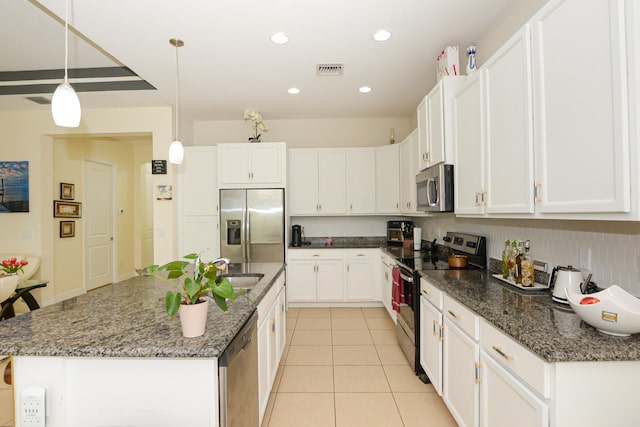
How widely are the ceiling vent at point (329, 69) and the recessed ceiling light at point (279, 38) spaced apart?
540mm

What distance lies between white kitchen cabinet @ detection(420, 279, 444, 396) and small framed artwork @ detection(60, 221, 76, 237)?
17.7 feet

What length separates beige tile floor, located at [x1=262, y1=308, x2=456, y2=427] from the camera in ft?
6.79

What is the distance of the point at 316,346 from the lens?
10.3 feet

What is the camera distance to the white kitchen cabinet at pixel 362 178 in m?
4.55

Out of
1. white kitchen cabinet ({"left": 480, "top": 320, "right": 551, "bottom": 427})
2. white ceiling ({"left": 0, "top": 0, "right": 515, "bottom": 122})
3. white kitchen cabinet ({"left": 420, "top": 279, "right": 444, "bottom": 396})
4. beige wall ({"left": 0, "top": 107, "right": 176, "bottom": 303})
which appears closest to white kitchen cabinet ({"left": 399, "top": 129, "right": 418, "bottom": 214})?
white ceiling ({"left": 0, "top": 0, "right": 515, "bottom": 122})

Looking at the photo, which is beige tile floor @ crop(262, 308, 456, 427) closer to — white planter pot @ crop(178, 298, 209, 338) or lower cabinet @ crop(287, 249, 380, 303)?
lower cabinet @ crop(287, 249, 380, 303)

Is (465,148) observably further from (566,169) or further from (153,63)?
(153,63)

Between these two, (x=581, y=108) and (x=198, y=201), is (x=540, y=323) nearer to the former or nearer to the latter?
(x=581, y=108)

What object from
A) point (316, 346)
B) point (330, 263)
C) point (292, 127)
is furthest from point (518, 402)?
point (292, 127)

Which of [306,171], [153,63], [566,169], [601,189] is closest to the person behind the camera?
[601,189]

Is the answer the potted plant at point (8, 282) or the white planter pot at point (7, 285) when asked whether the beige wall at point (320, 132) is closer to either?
the potted plant at point (8, 282)

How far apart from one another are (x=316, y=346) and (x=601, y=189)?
2.70m

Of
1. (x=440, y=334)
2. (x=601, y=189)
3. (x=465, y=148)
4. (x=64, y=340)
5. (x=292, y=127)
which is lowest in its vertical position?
(x=440, y=334)

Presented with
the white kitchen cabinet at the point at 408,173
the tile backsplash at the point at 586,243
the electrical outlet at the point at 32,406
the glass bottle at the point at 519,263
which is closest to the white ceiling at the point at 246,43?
the white kitchen cabinet at the point at 408,173
